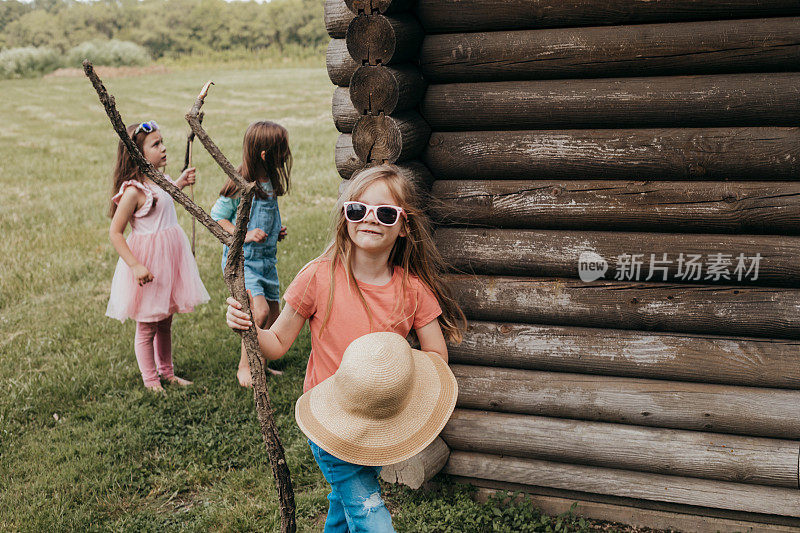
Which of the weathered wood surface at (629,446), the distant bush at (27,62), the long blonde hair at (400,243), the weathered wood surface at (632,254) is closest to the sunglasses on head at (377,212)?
the long blonde hair at (400,243)

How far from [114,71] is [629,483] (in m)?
35.4

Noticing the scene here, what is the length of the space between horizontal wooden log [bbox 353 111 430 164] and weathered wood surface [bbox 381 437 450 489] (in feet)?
4.91

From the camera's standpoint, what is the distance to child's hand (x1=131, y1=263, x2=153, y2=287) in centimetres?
494

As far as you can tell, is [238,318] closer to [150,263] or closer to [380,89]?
[380,89]

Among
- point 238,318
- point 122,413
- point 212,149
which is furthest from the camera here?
point 122,413

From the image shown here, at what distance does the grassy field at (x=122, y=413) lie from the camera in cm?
378

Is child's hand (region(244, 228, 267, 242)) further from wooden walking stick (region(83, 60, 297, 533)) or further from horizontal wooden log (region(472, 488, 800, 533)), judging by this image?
wooden walking stick (region(83, 60, 297, 533))

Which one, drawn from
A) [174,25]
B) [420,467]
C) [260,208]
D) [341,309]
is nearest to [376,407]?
[341,309]

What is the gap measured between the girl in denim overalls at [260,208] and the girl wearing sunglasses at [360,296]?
2307 millimetres

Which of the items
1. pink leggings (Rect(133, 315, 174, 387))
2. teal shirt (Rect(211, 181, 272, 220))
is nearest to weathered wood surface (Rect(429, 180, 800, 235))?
teal shirt (Rect(211, 181, 272, 220))

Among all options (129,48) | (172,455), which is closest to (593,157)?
(172,455)

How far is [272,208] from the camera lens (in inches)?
207

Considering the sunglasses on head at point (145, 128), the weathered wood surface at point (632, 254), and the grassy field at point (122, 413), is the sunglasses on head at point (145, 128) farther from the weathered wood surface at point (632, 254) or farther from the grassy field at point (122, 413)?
the weathered wood surface at point (632, 254)

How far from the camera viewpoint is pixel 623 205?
3.65 meters
